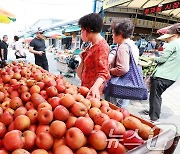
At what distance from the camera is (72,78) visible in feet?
25.6

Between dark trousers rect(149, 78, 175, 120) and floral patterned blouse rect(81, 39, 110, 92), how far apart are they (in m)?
1.68

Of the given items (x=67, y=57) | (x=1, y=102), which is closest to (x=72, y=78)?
(x=67, y=57)

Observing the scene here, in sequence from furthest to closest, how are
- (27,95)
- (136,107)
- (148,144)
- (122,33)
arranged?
(136,107), (122,33), (27,95), (148,144)

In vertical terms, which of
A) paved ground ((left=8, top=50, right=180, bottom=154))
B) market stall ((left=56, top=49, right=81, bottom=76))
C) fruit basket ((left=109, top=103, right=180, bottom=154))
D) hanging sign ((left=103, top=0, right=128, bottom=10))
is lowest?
paved ground ((left=8, top=50, right=180, bottom=154))

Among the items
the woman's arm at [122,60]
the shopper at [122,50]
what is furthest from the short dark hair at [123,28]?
the woman's arm at [122,60]

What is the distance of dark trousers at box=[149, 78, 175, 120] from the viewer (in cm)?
358

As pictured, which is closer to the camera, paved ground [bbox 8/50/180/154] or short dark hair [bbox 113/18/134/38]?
short dark hair [bbox 113/18/134/38]

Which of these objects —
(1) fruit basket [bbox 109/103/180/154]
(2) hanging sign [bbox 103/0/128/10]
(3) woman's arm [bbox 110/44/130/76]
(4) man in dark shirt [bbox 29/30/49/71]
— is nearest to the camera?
(1) fruit basket [bbox 109/103/180/154]

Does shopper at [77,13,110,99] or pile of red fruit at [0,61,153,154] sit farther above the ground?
shopper at [77,13,110,99]

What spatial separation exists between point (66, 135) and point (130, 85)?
1.75 meters

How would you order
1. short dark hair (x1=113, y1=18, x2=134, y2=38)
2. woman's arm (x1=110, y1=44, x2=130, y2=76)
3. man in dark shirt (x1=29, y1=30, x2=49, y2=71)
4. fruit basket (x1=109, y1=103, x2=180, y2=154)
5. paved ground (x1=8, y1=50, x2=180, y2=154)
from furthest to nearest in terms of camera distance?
man in dark shirt (x1=29, y1=30, x2=49, y2=71)
paved ground (x1=8, y1=50, x2=180, y2=154)
short dark hair (x1=113, y1=18, x2=134, y2=38)
woman's arm (x1=110, y1=44, x2=130, y2=76)
fruit basket (x1=109, y1=103, x2=180, y2=154)

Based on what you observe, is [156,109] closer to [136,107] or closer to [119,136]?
[136,107]

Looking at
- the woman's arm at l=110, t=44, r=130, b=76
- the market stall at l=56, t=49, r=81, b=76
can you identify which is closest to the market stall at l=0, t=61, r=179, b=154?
the woman's arm at l=110, t=44, r=130, b=76

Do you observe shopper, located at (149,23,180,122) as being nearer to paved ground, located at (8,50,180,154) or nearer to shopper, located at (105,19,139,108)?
paved ground, located at (8,50,180,154)
